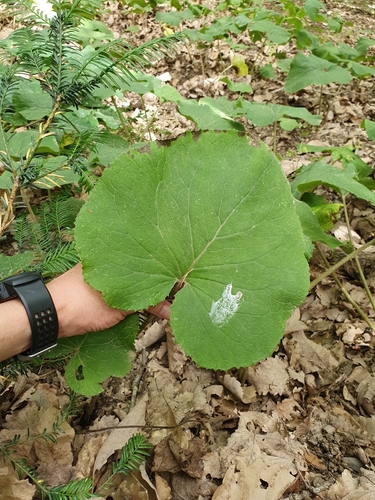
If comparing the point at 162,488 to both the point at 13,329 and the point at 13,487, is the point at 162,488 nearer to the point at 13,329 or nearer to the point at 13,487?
the point at 13,487

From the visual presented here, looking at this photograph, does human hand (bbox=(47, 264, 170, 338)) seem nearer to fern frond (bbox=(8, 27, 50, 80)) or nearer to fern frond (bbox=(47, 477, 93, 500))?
fern frond (bbox=(47, 477, 93, 500))

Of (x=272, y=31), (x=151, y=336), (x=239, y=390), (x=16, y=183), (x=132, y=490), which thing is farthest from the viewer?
(x=272, y=31)

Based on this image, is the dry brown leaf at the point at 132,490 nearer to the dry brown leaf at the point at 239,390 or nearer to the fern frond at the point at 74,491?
the fern frond at the point at 74,491

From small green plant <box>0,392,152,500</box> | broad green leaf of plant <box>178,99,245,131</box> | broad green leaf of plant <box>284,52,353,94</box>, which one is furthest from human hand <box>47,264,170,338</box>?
broad green leaf of plant <box>284,52,353,94</box>

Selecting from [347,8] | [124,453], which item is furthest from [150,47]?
[347,8]

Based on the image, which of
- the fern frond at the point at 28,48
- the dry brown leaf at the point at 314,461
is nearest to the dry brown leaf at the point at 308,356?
the dry brown leaf at the point at 314,461

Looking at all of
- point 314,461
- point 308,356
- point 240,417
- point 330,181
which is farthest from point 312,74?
point 314,461

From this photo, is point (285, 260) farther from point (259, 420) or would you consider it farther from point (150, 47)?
point (259, 420)
